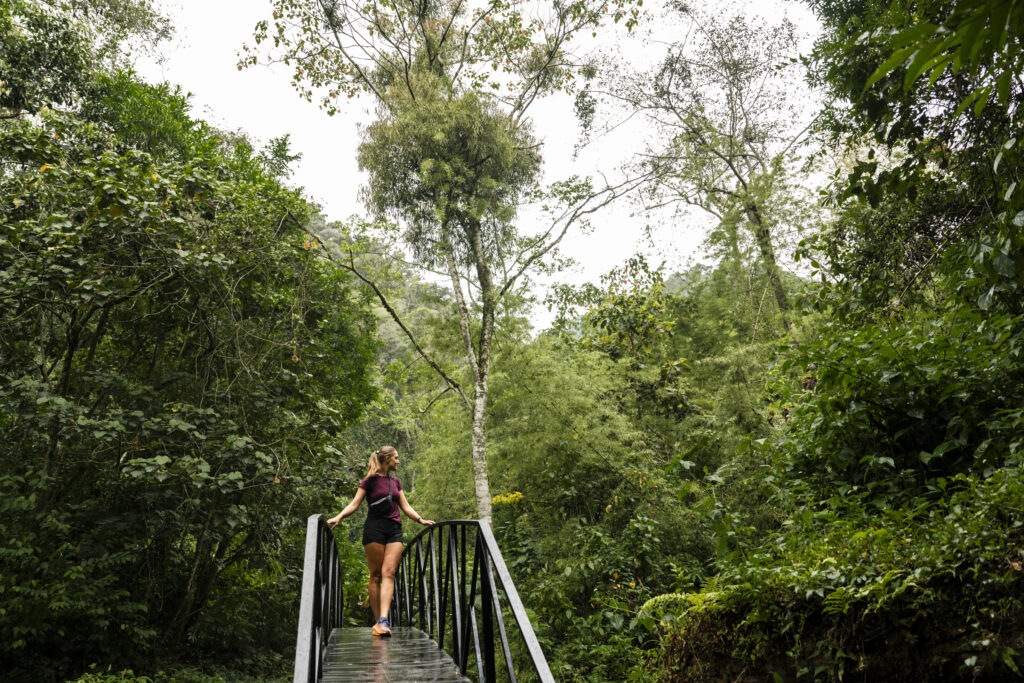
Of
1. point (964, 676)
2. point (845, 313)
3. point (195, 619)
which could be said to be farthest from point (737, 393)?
point (195, 619)

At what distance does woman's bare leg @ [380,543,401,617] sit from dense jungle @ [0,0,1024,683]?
6.61 ft

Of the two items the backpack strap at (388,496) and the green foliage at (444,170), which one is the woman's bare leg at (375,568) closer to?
the backpack strap at (388,496)

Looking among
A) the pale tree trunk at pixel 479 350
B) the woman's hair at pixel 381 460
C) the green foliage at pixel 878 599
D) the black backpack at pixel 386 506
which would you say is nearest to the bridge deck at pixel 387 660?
the black backpack at pixel 386 506

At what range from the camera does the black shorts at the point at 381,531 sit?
4.75m

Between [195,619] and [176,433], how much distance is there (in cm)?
445

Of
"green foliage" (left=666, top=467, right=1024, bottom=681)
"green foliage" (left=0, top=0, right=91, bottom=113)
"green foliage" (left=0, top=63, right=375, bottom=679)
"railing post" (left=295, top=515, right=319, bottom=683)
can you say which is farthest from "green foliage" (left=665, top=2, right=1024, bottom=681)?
"green foliage" (left=0, top=0, right=91, bottom=113)

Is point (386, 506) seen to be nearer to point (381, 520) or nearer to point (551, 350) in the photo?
point (381, 520)

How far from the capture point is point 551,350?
11.8 m

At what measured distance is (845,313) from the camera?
566 cm

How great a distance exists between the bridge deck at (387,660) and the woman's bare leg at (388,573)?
229mm

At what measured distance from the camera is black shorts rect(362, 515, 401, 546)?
187 inches

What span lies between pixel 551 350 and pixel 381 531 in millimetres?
7307

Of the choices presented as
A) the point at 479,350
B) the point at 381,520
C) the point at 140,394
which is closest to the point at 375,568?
the point at 381,520

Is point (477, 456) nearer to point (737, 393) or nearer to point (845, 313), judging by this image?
point (737, 393)
